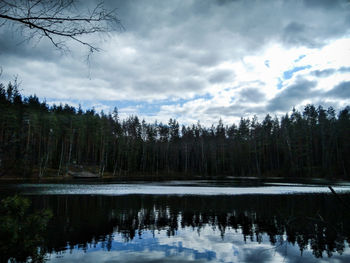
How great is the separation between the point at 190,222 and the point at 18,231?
358 inches

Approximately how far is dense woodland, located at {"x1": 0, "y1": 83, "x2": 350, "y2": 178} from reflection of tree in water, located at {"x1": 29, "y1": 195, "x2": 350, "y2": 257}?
39011mm

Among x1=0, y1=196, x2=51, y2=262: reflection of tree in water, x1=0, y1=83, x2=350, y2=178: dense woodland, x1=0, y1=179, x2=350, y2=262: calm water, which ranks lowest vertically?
x1=0, y1=179, x2=350, y2=262: calm water

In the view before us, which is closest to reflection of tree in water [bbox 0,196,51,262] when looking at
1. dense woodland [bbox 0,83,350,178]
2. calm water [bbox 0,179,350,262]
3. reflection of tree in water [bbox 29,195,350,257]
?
calm water [bbox 0,179,350,262]

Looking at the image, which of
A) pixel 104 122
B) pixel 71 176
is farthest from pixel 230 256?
pixel 104 122

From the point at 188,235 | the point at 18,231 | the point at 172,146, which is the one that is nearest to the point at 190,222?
the point at 188,235

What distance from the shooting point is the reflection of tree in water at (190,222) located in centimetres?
1099

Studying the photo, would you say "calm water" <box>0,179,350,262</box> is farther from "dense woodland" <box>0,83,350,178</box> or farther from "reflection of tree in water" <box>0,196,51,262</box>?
"dense woodland" <box>0,83,350,178</box>

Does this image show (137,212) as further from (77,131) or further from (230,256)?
(77,131)

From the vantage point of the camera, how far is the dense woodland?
5967 centimetres

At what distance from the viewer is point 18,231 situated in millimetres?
7855

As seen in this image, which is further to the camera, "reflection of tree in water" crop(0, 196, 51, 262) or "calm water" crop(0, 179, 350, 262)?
"calm water" crop(0, 179, 350, 262)

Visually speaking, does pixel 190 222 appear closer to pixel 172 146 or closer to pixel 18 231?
pixel 18 231

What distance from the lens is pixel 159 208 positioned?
18.4m

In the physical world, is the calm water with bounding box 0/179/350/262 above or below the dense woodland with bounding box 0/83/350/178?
below
